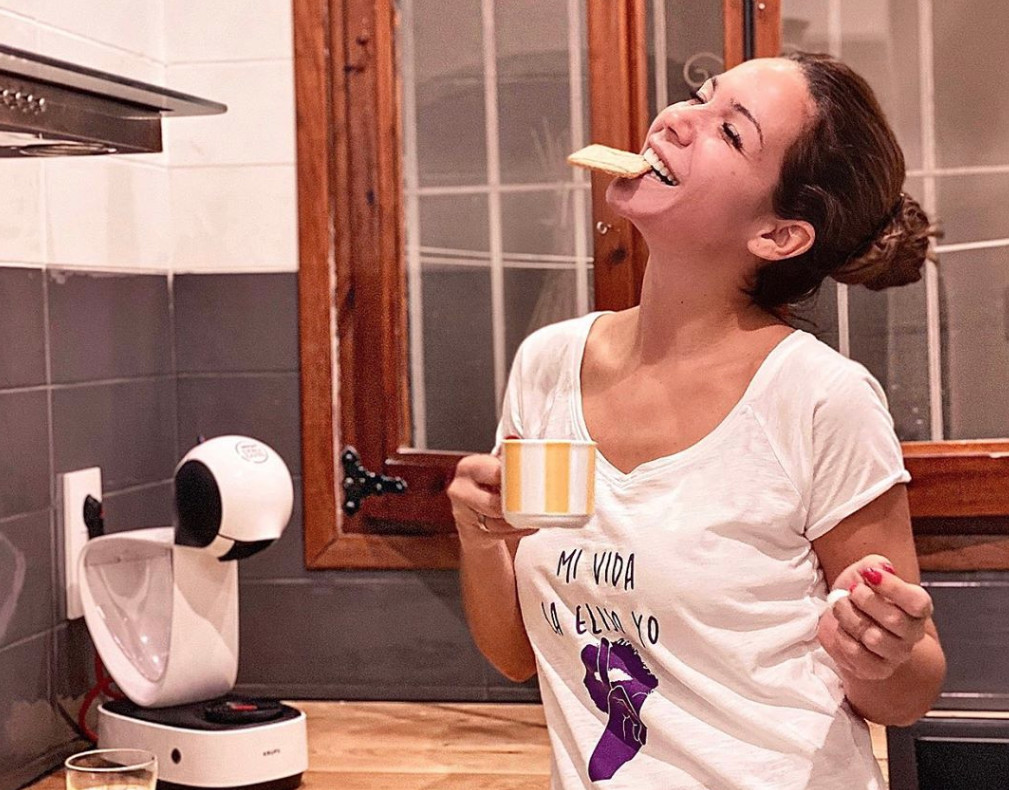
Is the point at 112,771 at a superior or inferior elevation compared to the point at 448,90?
inferior

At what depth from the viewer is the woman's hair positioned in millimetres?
1475

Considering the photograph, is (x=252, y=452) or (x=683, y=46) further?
(x=683, y=46)

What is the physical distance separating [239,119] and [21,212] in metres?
0.52

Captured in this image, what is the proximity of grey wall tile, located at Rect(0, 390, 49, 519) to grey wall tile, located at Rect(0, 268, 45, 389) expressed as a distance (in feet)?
0.09

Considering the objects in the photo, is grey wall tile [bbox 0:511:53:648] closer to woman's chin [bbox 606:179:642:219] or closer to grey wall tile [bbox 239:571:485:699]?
grey wall tile [bbox 239:571:485:699]

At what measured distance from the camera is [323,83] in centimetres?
230

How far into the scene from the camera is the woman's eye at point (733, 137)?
1.47 meters

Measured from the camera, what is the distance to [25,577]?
1.94 metres

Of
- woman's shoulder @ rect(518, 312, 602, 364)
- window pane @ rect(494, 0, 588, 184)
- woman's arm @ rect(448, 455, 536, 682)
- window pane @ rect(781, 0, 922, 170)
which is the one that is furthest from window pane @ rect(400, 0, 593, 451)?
woman's arm @ rect(448, 455, 536, 682)

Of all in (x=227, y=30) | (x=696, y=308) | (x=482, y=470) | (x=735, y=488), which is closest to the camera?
(x=482, y=470)

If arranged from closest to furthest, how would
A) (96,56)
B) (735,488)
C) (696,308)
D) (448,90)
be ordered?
(735,488) < (696,308) < (96,56) < (448,90)

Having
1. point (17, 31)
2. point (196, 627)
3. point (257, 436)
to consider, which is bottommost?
point (196, 627)

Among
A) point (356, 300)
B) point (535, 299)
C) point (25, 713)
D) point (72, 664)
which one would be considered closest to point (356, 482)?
point (356, 300)

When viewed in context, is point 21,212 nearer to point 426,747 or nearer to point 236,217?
point 236,217
